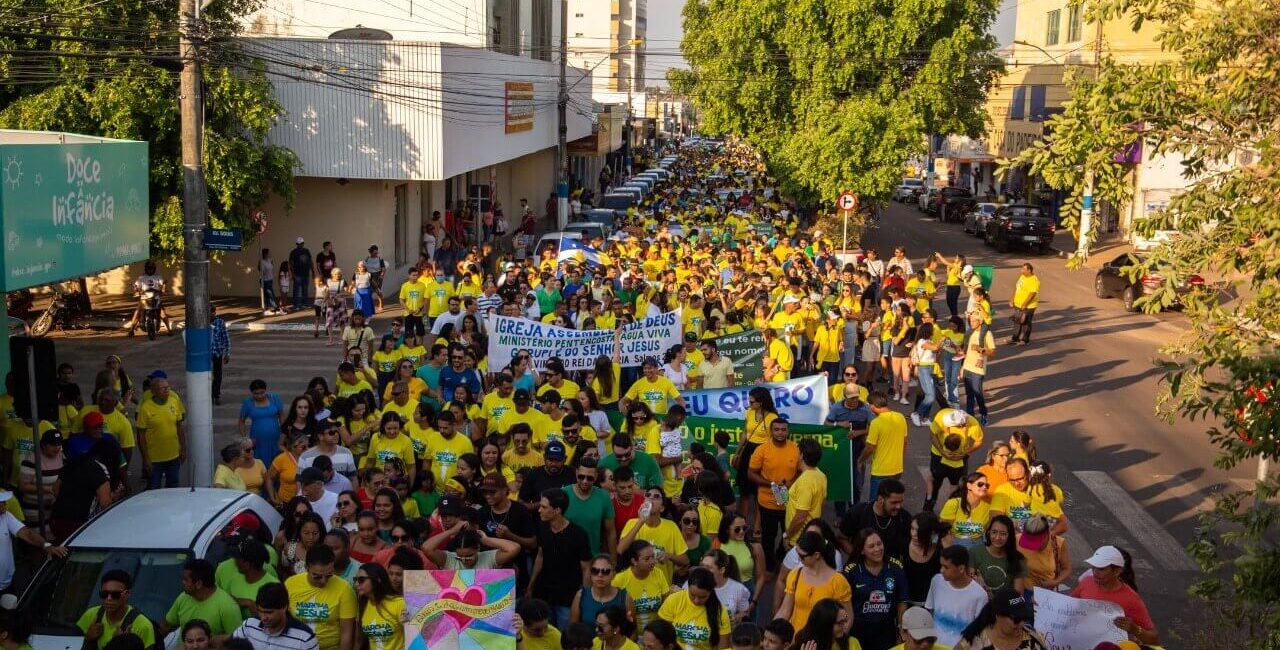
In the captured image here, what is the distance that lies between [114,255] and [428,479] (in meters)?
3.84

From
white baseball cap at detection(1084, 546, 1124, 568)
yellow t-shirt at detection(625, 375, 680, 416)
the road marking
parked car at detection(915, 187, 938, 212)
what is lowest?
the road marking

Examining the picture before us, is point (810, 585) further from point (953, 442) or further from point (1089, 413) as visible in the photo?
point (1089, 413)

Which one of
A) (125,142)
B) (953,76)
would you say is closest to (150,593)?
(125,142)

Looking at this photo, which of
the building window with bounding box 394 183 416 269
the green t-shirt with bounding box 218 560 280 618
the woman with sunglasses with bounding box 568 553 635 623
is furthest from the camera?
the building window with bounding box 394 183 416 269

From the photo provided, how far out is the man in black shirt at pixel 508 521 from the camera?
8.81 metres

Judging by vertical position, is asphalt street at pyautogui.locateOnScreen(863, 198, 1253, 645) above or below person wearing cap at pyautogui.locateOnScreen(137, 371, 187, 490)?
below

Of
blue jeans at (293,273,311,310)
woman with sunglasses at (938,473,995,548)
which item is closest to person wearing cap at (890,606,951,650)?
woman with sunglasses at (938,473,995,548)

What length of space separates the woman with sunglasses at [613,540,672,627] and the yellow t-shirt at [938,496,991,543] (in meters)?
2.55

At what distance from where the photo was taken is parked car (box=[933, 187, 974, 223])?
54.7 m

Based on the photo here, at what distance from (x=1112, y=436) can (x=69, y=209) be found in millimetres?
12698

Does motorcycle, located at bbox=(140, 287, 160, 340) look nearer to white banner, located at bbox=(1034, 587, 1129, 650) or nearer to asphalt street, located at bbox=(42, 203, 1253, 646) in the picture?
asphalt street, located at bbox=(42, 203, 1253, 646)

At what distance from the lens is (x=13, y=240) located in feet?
31.3

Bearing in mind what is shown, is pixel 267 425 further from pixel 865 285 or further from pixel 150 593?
pixel 865 285

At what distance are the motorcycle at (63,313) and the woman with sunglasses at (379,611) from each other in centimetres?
1713
